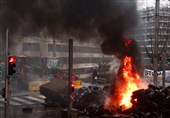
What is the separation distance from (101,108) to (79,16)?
14.2 ft

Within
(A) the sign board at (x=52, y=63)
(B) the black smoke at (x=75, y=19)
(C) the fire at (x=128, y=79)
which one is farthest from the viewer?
(A) the sign board at (x=52, y=63)

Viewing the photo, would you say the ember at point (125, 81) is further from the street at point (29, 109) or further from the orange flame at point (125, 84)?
the street at point (29, 109)

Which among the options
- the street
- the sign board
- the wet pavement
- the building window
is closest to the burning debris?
the wet pavement

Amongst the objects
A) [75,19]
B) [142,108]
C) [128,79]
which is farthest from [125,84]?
[75,19]

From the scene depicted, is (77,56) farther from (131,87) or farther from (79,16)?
(79,16)

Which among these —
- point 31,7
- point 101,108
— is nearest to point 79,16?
point 31,7

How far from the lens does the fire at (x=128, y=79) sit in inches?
585

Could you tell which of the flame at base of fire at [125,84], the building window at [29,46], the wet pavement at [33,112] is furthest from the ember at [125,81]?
the building window at [29,46]

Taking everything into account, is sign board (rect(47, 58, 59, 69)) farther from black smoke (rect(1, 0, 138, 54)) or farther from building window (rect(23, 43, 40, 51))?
black smoke (rect(1, 0, 138, 54))

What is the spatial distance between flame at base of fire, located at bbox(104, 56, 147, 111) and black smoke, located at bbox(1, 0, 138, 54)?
2.65ft

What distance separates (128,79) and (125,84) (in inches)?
10.8

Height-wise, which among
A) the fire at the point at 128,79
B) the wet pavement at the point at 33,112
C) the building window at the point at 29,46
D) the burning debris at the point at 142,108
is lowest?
the wet pavement at the point at 33,112

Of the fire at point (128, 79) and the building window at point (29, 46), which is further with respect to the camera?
the building window at point (29, 46)

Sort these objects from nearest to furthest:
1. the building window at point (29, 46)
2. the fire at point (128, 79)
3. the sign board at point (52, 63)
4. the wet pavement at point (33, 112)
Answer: the wet pavement at point (33, 112), the fire at point (128, 79), the building window at point (29, 46), the sign board at point (52, 63)
